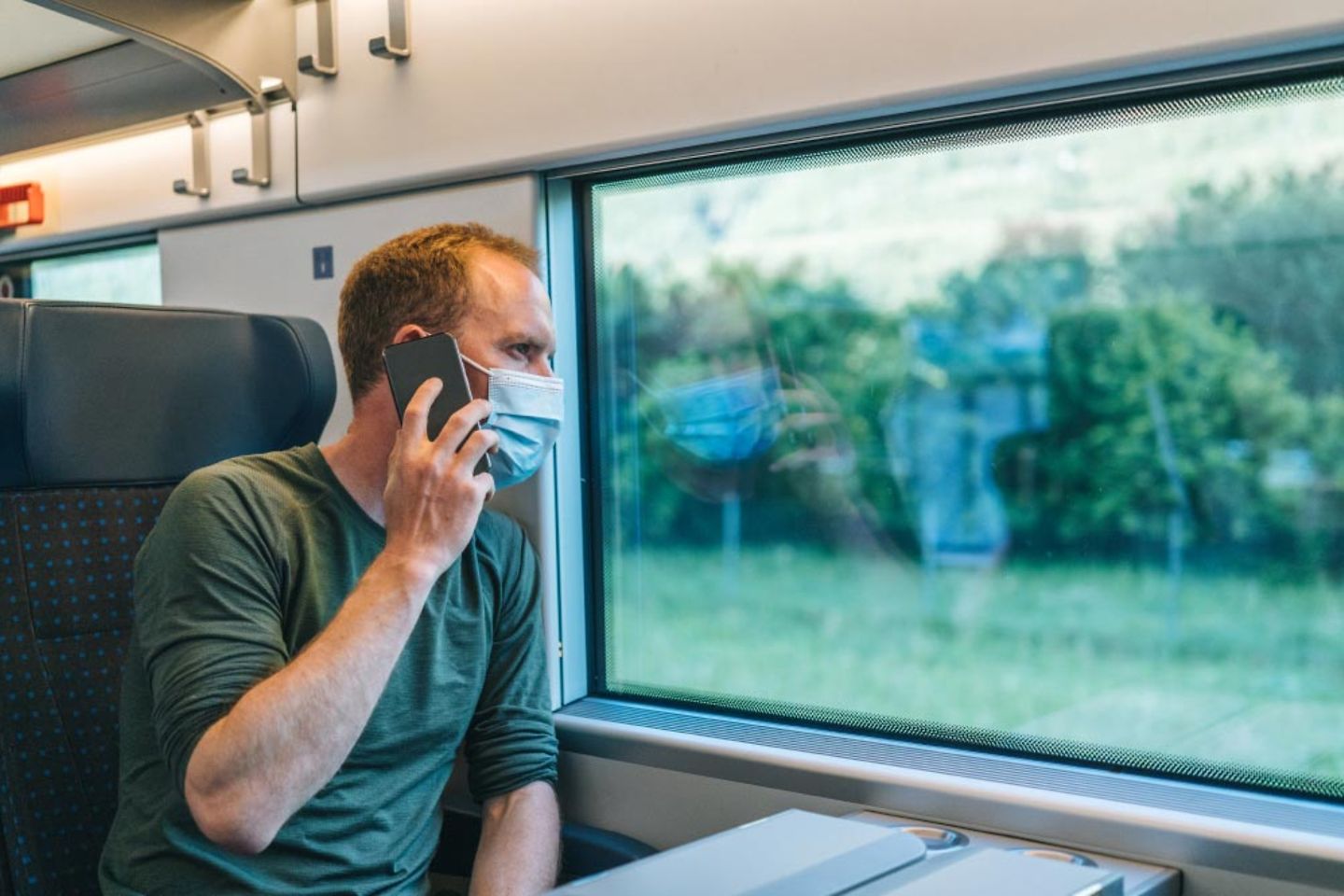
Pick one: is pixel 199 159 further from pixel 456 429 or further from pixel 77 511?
pixel 456 429

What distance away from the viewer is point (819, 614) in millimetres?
1991

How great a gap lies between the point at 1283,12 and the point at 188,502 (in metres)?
1.40

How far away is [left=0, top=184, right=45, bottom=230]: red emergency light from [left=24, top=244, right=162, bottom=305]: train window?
0.44 feet

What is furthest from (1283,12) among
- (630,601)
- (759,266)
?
(630,601)

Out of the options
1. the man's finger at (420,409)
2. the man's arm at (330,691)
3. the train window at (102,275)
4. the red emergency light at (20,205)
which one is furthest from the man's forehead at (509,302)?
the red emergency light at (20,205)

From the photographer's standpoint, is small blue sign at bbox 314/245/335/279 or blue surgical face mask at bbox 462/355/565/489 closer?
blue surgical face mask at bbox 462/355/565/489

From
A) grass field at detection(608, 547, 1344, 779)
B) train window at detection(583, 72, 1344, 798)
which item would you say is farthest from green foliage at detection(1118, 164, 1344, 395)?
grass field at detection(608, 547, 1344, 779)

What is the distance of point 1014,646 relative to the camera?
179 centimetres

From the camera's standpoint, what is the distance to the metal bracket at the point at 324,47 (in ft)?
7.47

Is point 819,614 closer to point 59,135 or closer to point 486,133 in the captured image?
point 486,133

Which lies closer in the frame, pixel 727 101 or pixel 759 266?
pixel 727 101

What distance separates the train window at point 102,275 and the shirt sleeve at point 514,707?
1.35 metres

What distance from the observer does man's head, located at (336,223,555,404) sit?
5.66ft

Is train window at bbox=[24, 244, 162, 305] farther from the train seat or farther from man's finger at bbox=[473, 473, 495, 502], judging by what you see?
man's finger at bbox=[473, 473, 495, 502]
